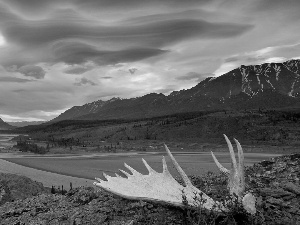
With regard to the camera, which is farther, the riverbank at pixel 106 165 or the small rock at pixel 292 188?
the riverbank at pixel 106 165

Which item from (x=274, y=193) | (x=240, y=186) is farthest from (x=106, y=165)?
(x=240, y=186)

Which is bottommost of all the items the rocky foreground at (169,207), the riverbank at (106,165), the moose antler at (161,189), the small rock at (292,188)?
the riverbank at (106,165)

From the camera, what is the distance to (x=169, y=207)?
4215 millimetres

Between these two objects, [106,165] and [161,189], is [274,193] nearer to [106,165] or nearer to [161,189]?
[161,189]

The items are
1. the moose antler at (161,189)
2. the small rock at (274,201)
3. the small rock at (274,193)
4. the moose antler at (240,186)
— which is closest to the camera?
the moose antler at (240,186)

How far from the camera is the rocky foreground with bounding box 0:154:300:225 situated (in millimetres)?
4082

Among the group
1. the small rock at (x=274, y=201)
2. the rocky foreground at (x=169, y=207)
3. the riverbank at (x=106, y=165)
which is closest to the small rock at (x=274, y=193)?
the rocky foreground at (x=169, y=207)

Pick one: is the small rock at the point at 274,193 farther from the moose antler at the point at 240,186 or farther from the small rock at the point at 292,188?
the moose antler at the point at 240,186

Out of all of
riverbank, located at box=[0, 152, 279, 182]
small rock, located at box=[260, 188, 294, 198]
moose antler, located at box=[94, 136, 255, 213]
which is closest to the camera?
moose antler, located at box=[94, 136, 255, 213]

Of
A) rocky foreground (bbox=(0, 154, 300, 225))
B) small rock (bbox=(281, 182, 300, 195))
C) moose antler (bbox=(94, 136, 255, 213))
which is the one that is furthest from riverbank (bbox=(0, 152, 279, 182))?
moose antler (bbox=(94, 136, 255, 213))

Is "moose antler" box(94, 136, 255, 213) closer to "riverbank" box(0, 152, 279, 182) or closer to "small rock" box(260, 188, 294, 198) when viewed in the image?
"small rock" box(260, 188, 294, 198)

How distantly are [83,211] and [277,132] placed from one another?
77440 millimetres

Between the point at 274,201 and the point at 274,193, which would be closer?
the point at 274,201

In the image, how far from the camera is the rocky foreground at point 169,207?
4.08m
